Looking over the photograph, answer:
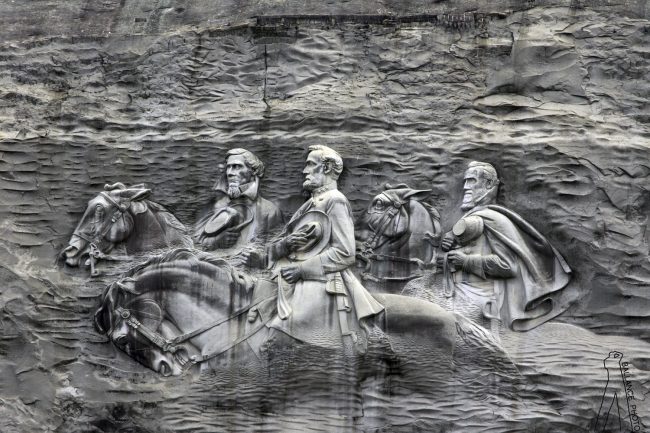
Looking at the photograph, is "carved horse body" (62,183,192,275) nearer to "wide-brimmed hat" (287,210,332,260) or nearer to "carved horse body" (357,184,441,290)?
"wide-brimmed hat" (287,210,332,260)

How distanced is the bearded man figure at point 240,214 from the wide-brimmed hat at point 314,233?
37 cm

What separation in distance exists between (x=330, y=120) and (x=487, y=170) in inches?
56.4

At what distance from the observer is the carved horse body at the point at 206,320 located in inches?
460

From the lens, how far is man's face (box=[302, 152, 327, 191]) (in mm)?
12195

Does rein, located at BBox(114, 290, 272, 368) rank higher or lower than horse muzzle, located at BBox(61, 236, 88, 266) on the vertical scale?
lower

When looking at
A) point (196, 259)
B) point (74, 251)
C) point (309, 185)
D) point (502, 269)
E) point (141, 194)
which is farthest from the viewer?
point (141, 194)

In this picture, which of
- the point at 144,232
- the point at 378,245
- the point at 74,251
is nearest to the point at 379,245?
the point at 378,245

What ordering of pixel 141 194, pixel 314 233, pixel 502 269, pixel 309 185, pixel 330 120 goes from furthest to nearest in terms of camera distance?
pixel 330 120, pixel 141 194, pixel 309 185, pixel 314 233, pixel 502 269

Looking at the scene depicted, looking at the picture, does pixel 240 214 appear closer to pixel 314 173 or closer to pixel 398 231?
pixel 314 173

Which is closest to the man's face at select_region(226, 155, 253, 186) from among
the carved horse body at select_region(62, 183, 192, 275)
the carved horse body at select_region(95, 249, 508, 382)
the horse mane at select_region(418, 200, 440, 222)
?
the carved horse body at select_region(62, 183, 192, 275)

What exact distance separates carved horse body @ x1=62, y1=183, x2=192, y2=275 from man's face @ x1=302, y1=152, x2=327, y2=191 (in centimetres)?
113

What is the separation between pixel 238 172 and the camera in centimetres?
1233

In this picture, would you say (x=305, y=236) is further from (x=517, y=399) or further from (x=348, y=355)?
(x=517, y=399)

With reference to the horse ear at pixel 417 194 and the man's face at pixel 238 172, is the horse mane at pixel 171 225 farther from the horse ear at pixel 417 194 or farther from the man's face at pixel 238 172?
the horse ear at pixel 417 194
